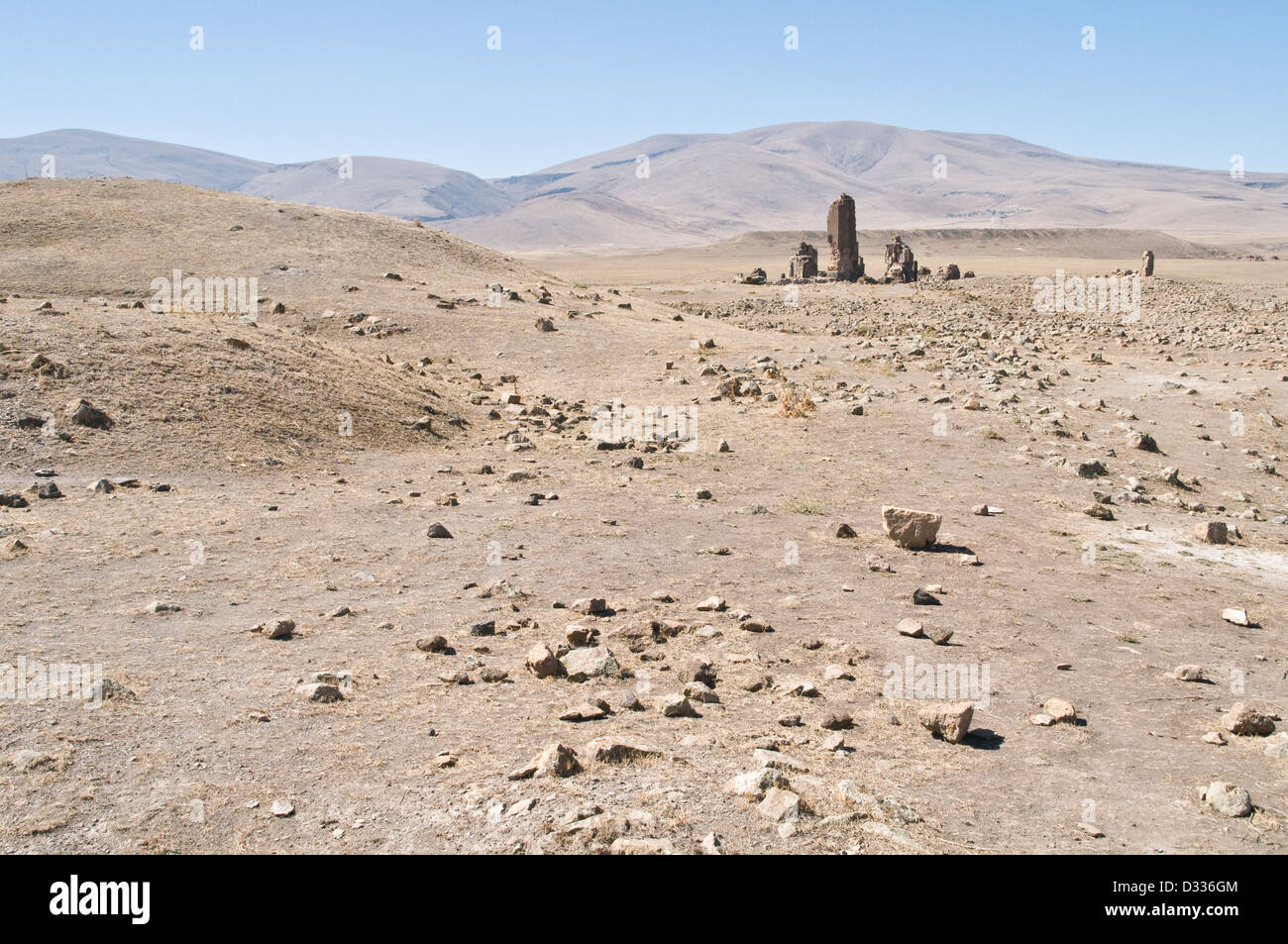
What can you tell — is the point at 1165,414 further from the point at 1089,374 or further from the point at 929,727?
the point at 929,727

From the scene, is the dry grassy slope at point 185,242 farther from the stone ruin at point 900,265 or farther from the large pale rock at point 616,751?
the large pale rock at point 616,751

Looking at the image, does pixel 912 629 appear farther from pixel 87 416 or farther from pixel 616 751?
pixel 87 416

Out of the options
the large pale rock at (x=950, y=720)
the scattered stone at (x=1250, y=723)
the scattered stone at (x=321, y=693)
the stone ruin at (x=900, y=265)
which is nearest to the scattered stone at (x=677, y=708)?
the large pale rock at (x=950, y=720)

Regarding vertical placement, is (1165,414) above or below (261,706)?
above

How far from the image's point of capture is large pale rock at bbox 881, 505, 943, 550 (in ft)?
27.3

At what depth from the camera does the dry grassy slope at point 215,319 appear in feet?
36.6

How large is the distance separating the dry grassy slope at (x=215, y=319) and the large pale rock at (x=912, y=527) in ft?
23.0

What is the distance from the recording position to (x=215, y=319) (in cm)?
1507

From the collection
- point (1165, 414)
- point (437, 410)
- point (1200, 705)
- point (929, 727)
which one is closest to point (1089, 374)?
Result: point (1165, 414)

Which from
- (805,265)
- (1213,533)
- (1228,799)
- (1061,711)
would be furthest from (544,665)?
(805,265)

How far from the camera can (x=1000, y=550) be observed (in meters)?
8.41

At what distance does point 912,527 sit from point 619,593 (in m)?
2.97
